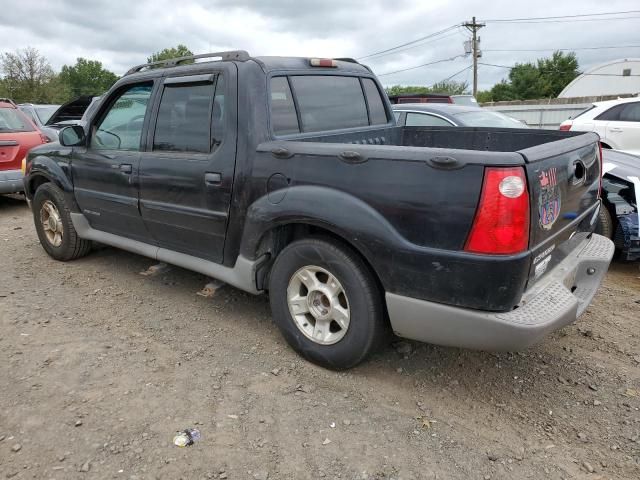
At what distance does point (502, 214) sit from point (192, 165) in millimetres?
2129

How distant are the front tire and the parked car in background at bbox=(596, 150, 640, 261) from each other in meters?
3.13

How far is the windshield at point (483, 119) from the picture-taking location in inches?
263

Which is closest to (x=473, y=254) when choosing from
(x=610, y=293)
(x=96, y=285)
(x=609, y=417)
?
(x=609, y=417)

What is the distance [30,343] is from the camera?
11.6ft

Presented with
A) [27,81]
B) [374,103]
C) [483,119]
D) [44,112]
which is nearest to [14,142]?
[44,112]

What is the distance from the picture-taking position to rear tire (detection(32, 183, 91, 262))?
5.00 m

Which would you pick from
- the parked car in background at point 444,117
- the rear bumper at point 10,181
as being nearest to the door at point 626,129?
the parked car in background at point 444,117

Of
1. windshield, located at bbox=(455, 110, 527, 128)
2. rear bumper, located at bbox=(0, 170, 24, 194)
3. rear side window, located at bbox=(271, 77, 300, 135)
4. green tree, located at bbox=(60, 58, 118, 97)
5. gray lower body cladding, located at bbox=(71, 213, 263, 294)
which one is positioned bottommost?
gray lower body cladding, located at bbox=(71, 213, 263, 294)

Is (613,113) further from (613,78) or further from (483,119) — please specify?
(613,78)

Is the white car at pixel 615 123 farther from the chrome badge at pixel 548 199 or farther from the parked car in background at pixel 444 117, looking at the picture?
the chrome badge at pixel 548 199

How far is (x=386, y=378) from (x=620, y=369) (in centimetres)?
147

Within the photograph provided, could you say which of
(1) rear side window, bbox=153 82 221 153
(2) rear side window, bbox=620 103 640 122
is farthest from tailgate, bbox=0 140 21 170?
(2) rear side window, bbox=620 103 640 122

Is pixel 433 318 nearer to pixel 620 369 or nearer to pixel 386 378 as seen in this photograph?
pixel 386 378

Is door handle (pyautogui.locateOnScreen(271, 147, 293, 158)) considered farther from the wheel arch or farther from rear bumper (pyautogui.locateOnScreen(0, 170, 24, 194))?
rear bumper (pyautogui.locateOnScreen(0, 170, 24, 194))
